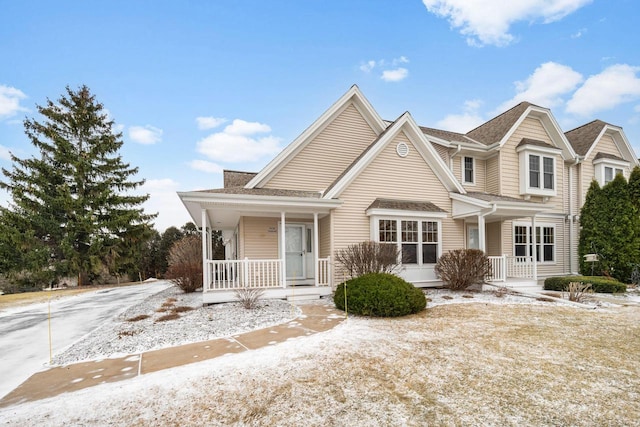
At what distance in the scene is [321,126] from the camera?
12977 mm

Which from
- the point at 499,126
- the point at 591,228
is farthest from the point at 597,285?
the point at 499,126

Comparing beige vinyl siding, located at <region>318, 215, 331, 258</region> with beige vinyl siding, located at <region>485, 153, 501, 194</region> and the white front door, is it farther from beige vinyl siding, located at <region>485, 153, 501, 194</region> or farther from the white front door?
beige vinyl siding, located at <region>485, 153, 501, 194</region>

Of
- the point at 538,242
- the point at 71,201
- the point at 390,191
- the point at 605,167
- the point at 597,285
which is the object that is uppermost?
the point at 605,167

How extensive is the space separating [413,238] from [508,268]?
5495 mm

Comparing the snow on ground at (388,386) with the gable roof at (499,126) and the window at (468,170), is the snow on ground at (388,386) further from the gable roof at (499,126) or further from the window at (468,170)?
the gable roof at (499,126)

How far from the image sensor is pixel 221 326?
6863 millimetres

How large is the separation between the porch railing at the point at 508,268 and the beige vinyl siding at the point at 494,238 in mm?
762

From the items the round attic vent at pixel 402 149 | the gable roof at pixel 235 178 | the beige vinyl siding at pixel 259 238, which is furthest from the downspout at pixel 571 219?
the gable roof at pixel 235 178

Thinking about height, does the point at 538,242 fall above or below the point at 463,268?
above

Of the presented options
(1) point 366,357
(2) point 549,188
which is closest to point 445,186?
(2) point 549,188

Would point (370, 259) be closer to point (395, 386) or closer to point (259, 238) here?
point (259, 238)

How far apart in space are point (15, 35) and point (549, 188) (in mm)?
23325

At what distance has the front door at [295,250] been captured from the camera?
11.9 metres

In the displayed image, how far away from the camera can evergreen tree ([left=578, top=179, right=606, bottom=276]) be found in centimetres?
1509
